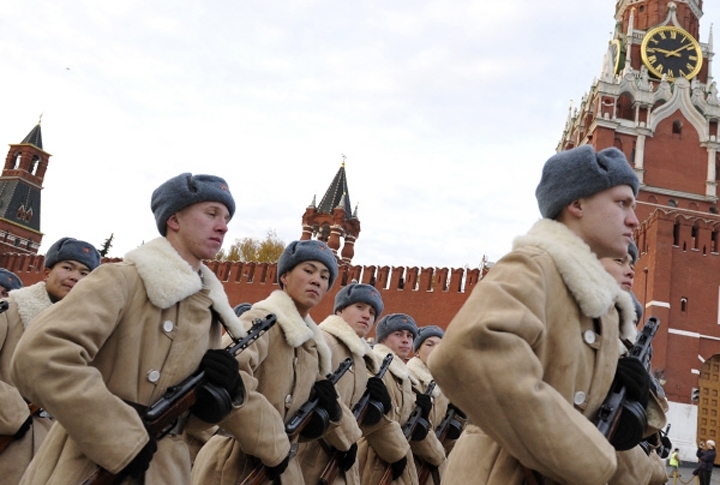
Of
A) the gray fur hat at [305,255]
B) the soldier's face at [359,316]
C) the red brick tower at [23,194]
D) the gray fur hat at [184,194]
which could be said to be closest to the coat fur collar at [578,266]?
the gray fur hat at [184,194]

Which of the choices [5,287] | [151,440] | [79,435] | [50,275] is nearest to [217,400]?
[151,440]

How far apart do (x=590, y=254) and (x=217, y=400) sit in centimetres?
156

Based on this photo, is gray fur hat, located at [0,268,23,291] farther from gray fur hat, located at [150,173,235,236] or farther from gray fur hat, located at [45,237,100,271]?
gray fur hat, located at [150,173,235,236]

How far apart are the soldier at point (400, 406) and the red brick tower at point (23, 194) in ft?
170

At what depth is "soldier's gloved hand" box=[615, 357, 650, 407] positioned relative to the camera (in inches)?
88.1

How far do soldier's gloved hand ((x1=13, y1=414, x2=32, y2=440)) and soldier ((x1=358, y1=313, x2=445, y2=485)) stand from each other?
251 cm

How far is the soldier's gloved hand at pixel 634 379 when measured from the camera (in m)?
Answer: 2.24

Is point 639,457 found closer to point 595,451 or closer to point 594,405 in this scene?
point 594,405

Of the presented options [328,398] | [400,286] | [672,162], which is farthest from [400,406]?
[672,162]

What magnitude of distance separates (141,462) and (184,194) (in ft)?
3.92

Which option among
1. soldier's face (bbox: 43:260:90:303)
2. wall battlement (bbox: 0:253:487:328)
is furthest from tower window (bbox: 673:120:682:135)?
soldier's face (bbox: 43:260:90:303)

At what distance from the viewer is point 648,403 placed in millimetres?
2494

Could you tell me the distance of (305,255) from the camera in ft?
14.8

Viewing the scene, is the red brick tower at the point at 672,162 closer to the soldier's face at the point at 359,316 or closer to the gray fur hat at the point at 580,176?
the soldier's face at the point at 359,316
